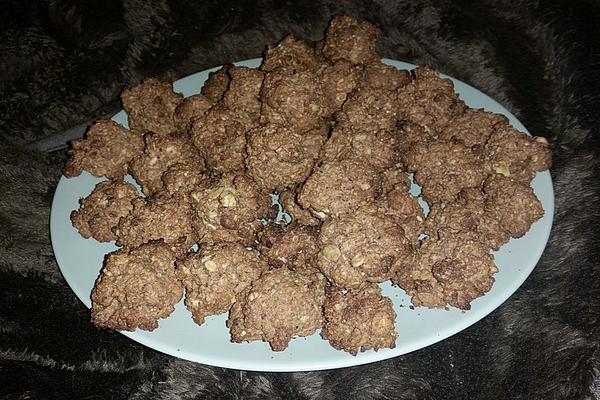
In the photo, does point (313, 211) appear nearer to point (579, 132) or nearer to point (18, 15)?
point (579, 132)


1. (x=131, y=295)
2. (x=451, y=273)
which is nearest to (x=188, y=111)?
(x=131, y=295)

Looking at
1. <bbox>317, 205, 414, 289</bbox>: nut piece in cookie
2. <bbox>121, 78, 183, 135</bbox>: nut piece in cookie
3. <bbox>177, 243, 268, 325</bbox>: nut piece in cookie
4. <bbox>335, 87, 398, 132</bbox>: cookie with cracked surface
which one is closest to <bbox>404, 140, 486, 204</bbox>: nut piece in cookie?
<bbox>335, 87, 398, 132</bbox>: cookie with cracked surface

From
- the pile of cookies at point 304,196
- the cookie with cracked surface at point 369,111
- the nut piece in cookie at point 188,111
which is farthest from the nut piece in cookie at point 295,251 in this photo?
the nut piece in cookie at point 188,111

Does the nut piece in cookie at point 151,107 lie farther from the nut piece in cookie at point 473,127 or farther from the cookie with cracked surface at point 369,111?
the nut piece in cookie at point 473,127

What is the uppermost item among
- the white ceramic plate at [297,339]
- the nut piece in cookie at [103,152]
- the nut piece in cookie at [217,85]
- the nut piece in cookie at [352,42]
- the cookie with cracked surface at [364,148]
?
the nut piece in cookie at [352,42]

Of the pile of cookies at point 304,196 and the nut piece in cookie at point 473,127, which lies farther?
the nut piece in cookie at point 473,127

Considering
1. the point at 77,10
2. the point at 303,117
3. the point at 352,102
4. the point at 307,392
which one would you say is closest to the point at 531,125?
the point at 352,102
